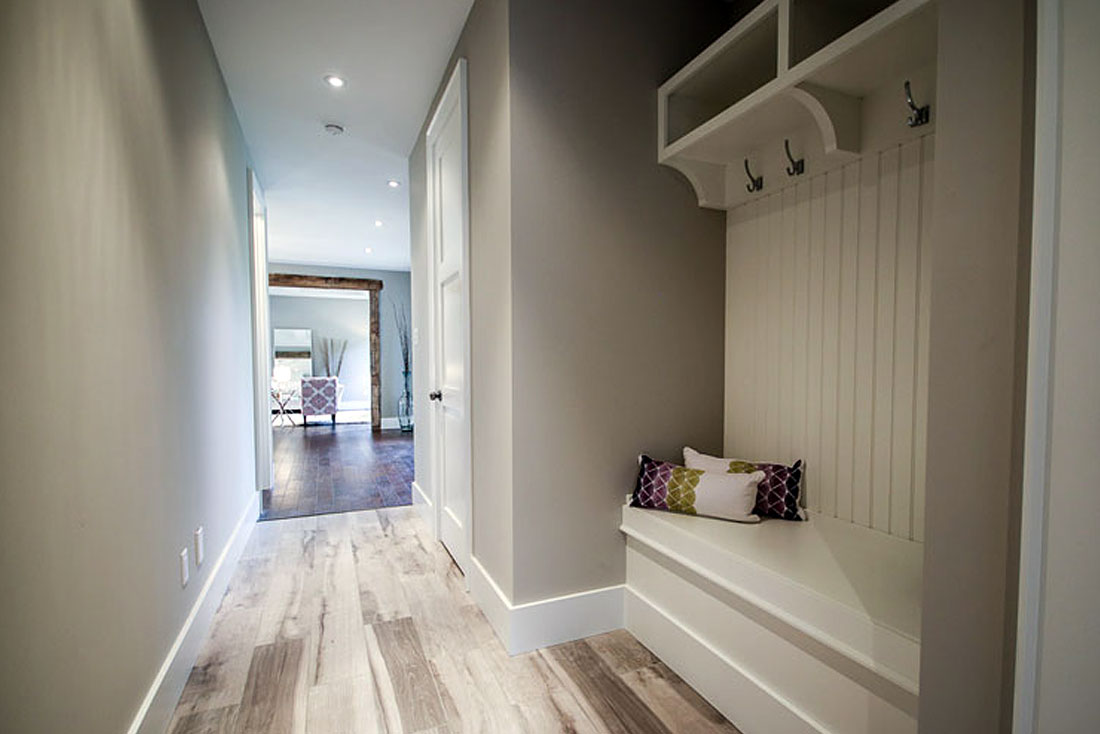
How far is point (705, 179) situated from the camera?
211 centimetres

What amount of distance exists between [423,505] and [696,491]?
2193mm

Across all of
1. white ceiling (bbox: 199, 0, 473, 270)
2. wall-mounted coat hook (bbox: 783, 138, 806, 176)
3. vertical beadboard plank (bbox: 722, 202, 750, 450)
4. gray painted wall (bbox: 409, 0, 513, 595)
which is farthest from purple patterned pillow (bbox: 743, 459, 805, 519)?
white ceiling (bbox: 199, 0, 473, 270)

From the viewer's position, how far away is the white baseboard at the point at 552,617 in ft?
6.17

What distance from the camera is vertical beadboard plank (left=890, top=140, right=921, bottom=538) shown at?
154 centimetres

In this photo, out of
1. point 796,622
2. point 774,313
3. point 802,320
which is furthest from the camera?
point 774,313

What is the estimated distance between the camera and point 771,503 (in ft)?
6.07

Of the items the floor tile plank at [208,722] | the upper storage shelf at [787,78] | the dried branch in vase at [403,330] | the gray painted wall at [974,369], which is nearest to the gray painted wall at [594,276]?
the upper storage shelf at [787,78]

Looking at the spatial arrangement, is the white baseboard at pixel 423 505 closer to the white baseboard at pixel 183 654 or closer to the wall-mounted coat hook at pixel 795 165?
the white baseboard at pixel 183 654

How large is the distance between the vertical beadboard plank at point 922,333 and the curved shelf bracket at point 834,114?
20 centimetres

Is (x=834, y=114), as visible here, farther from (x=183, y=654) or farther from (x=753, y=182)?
(x=183, y=654)

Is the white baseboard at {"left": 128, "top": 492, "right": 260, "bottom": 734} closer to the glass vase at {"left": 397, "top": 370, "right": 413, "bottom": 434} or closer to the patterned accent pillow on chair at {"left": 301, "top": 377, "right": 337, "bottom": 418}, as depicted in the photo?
the glass vase at {"left": 397, "top": 370, "right": 413, "bottom": 434}

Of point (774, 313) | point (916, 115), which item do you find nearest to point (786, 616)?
point (774, 313)

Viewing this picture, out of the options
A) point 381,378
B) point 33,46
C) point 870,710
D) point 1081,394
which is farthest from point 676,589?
point 381,378

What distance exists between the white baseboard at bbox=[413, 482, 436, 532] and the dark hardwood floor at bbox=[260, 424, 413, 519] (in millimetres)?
205
